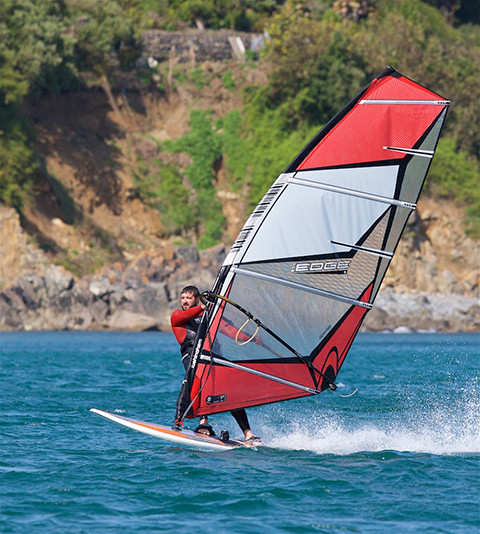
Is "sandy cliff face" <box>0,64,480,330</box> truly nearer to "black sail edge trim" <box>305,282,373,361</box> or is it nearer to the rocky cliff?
the rocky cliff

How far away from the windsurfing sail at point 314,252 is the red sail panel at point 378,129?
10mm

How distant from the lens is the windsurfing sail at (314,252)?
829cm

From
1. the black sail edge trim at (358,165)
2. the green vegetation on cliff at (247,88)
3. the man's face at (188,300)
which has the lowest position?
the man's face at (188,300)

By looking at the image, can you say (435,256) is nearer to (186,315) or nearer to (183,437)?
(186,315)

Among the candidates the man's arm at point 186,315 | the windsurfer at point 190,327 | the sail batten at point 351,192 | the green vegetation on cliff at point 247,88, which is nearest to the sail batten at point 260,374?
the windsurfer at point 190,327

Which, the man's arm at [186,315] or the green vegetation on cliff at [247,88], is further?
the green vegetation on cliff at [247,88]

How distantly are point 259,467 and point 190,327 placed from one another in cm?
180

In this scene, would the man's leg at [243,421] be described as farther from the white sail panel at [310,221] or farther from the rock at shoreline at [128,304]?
the rock at shoreline at [128,304]

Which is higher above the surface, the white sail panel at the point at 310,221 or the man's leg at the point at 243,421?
the white sail panel at the point at 310,221

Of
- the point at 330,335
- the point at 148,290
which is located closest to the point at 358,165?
the point at 330,335

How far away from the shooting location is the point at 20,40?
38.5 m

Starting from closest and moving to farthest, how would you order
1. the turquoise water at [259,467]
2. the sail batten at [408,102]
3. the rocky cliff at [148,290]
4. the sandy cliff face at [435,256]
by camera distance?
the turquoise water at [259,467], the sail batten at [408,102], the rocky cliff at [148,290], the sandy cliff face at [435,256]

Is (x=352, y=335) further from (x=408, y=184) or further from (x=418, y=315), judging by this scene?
(x=418, y=315)

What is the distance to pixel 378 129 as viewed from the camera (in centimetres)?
835
